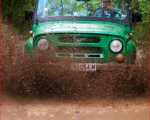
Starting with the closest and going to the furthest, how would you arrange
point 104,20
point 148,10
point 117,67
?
point 117,67 → point 104,20 → point 148,10

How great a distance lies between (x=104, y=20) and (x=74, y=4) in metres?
0.61

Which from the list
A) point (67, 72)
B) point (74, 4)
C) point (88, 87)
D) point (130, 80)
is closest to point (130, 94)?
A: point (130, 80)

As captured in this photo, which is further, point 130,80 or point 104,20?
point 104,20

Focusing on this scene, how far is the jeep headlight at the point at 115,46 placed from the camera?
5871mm

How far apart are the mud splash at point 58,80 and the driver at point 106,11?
107 centimetres

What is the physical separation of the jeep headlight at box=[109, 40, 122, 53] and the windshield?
0.92 meters

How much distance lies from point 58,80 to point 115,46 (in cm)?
98

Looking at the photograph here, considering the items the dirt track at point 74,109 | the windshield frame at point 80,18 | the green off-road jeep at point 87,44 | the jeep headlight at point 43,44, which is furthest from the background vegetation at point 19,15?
the jeep headlight at point 43,44

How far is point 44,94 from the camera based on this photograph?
20.0 ft

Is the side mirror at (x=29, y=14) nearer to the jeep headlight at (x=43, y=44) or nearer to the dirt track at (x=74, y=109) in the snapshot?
the jeep headlight at (x=43, y=44)

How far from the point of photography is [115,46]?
19.3 feet

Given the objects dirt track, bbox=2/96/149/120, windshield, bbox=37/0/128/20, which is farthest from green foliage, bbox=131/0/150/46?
dirt track, bbox=2/96/149/120

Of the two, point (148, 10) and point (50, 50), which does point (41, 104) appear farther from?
point (148, 10)

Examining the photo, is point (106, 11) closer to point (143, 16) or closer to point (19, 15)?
point (143, 16)
